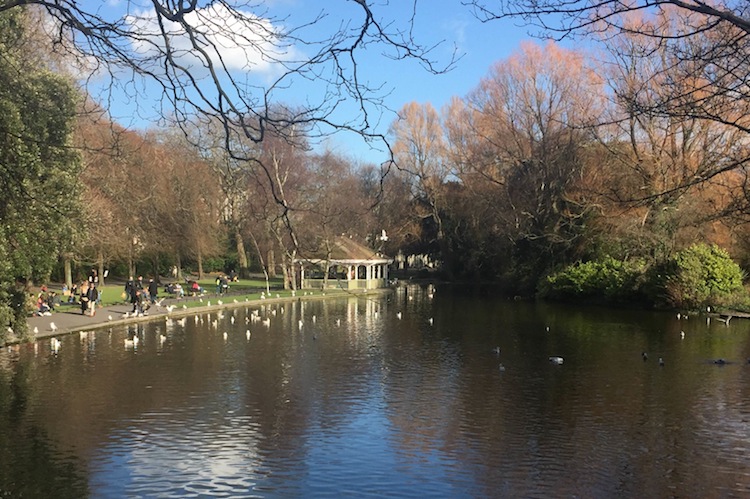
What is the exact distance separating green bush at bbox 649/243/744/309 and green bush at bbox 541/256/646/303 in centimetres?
249

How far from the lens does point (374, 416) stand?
39.6ft

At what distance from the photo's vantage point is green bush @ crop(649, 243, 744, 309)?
29531 mm

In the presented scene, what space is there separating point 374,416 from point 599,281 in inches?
1025

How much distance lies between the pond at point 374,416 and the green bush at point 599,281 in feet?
35.7

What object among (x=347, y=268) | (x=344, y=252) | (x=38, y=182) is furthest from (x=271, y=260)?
(x=38, y=182)

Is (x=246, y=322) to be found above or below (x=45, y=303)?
below

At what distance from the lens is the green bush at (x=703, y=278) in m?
29.5

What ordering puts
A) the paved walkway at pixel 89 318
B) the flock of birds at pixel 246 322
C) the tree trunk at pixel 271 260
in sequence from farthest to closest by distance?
the tree trunk at pixel 271 260 → the paved walkway at pixel 89 318 → the flock of birds at pixel 246 322

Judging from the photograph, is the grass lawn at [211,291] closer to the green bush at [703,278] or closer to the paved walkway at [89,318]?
the paved walkway at [89,318]

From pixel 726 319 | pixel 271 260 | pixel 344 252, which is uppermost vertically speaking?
pixel 344 252

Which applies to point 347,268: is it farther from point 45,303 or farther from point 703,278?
point 703,278

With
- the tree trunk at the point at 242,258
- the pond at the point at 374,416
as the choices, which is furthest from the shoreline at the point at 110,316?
the tree trunk at the point at 242,258

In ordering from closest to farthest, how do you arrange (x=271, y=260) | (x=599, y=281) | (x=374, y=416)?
1. (x=374, y=416)
2. (x=599, y=281)
3. (x=271, y=260)

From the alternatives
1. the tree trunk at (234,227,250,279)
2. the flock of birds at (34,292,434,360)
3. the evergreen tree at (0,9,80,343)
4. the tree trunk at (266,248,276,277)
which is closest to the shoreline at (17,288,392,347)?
the flock of birds at (34,292,434,360)
